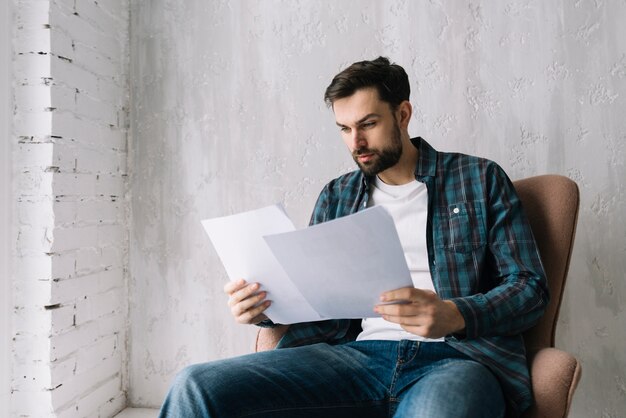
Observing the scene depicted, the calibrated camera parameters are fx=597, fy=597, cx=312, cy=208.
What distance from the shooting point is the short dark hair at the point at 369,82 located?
155 centimetres

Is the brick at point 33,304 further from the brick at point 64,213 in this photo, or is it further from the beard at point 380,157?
the beard at point 380,157

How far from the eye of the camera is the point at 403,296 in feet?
3.71

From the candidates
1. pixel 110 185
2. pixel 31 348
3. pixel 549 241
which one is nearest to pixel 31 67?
pixel 110 185

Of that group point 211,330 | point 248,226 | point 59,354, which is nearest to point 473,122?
point 248,226

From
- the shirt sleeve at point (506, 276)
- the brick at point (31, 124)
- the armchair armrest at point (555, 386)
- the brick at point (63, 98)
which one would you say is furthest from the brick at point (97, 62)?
the armchair armrest at point (555, 386)

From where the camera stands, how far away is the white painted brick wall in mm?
1823

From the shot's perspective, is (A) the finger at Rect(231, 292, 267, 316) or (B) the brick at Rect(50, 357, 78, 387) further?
(B) the brick at Rect(50, 357, 78, 387)

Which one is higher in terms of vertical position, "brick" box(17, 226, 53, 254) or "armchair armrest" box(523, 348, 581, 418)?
"brick" box(17, 226, 53, 254)

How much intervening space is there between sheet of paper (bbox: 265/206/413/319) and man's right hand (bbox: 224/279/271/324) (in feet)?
0.50

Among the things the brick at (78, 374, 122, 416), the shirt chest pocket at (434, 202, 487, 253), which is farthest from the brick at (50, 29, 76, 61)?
the shirt chest pocket at (434, 202, 487, 253)

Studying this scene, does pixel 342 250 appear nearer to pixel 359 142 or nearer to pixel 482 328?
pixel 482 328

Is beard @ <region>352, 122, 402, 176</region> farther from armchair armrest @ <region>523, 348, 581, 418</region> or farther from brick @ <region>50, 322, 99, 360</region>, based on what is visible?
brick @ <region>50, 322, 99, 360</region>

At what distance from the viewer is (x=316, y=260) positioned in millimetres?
→ 1130

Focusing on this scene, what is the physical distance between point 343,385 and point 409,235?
16.8 inches
